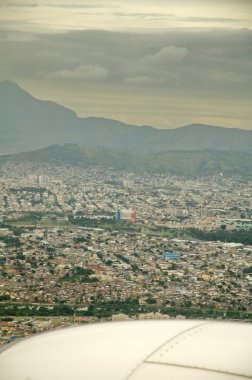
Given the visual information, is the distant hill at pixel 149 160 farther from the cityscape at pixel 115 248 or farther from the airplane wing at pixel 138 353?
the airplane wing at pixel 138 353

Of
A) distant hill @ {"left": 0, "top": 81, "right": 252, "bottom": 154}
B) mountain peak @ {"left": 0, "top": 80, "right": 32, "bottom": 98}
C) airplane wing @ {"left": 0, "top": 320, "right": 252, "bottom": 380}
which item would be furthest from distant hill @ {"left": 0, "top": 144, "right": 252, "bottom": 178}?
airplane wing @ {"left": 0, "top": 320, "right": 252, "bottom": 380}

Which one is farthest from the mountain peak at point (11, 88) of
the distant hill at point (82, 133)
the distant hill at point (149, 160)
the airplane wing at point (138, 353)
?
the airplane wing at point (138, 353)

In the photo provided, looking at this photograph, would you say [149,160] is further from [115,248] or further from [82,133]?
[115,248]

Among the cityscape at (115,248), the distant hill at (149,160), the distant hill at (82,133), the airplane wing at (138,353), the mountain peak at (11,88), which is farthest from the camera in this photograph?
the distant hill at (149,160)

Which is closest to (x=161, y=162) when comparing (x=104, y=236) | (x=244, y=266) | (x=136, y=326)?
(x=104, y=236)

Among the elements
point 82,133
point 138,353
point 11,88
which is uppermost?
point 11,88

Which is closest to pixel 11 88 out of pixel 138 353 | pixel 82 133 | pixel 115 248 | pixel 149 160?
pixel 82 133
